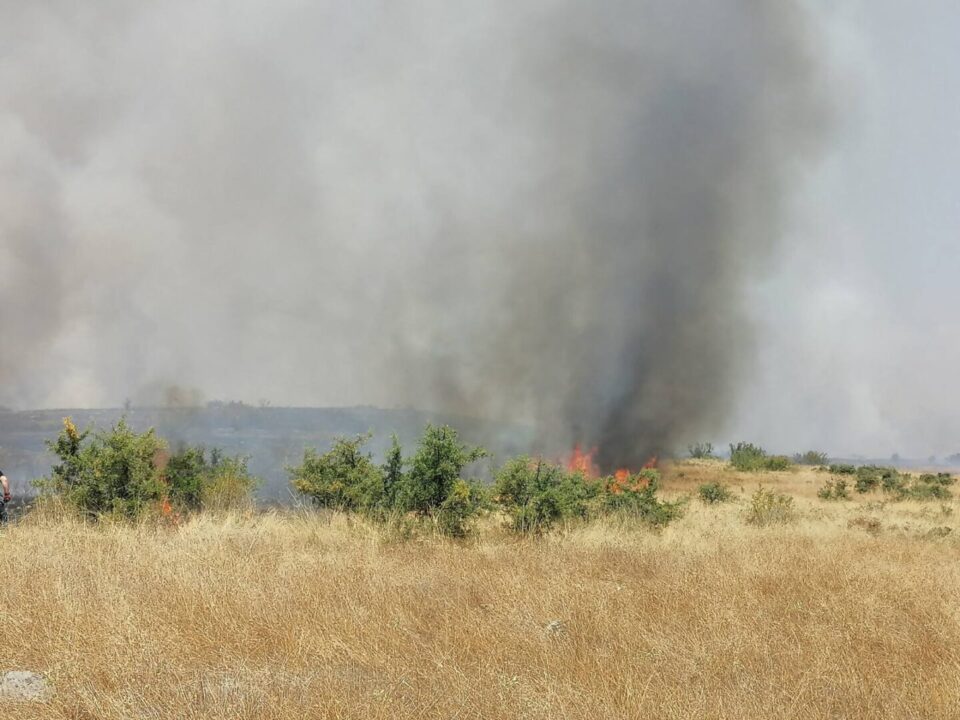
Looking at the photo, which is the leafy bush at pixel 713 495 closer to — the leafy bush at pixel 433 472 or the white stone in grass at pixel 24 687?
the leafy bush at pixel 433 472

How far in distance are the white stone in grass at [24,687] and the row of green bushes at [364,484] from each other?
887 centimetres

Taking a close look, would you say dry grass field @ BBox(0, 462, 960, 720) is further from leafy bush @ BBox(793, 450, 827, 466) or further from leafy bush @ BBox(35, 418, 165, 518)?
leafy bush @ BBox(793, 450, 827, 466)

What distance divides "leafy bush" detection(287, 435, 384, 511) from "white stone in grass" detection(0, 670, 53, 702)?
10.3m

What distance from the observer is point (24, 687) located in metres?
5.28

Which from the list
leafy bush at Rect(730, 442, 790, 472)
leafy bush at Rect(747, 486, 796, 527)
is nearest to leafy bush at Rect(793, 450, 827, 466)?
leafy bush at Rect(730, 442, 790, 472)

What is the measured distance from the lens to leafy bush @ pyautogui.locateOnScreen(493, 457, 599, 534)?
15227 millimetres

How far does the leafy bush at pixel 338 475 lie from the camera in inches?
642

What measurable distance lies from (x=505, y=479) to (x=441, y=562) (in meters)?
4.92

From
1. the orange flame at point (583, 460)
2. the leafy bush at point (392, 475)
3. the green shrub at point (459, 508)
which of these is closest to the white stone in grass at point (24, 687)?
the green shrub at point (459, 508)

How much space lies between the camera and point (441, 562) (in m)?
10.9

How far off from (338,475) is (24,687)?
11.8 metres

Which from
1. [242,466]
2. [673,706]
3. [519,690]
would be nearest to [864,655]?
[673,706]

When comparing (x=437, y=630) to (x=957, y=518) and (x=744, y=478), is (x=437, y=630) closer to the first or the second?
(x=957, y=518)

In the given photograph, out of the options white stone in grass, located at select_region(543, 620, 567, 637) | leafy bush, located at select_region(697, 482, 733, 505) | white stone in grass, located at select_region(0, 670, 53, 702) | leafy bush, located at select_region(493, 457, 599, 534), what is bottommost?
leafy bush, located at select_region(697, 482, 733, 505)
